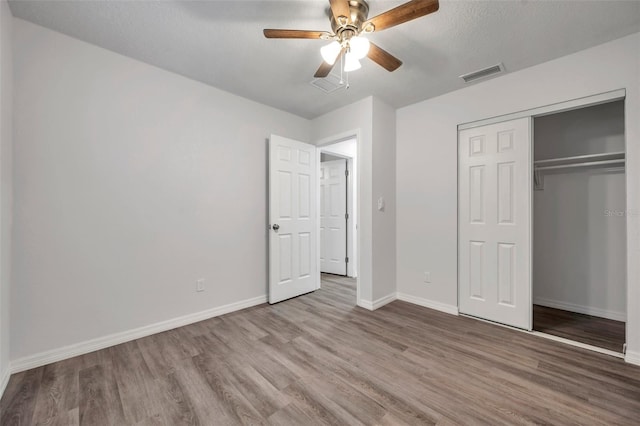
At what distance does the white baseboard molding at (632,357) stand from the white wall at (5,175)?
14.4 ft

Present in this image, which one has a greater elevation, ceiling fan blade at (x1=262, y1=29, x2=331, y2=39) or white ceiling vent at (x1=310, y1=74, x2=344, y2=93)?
white ceiling vent at (x1=310, y1=74, x2=344, y2=93)

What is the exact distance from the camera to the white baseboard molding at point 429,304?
119 inches

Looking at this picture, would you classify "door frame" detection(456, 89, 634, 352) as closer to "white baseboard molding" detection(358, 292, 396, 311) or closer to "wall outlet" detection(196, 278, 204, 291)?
"white baseboard molding" detection(358, 292, 396, 311)

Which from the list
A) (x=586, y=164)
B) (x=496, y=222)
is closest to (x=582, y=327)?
(x=496, y=222)

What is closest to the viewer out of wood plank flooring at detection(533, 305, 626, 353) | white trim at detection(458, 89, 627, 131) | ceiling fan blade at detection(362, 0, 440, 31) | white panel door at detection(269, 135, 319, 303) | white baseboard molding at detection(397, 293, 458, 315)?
ceiling fan blade at detection(362, 0, 440, 31)

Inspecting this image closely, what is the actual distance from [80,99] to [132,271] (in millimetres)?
1521

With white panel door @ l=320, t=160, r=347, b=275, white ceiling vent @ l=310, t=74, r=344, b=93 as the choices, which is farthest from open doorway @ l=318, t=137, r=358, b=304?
white ceiling vent @ l=310, t=74, r=344, b=93

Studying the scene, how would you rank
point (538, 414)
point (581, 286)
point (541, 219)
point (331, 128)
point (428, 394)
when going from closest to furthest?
point (538, 414) < point (428, 394) < point (581, 286) < point (541, 219) < point (331, 128)

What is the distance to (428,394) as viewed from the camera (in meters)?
1.68

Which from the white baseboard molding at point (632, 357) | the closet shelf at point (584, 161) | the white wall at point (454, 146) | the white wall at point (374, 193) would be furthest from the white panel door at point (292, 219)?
the white baseboard molding at point (632, 357)

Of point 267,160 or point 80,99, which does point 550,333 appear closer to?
point 267,160

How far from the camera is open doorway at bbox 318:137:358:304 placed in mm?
4738

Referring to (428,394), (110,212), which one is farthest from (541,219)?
(110,212)

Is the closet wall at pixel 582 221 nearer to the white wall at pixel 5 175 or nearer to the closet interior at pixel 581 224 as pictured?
the closet interior at pixel 581 224
